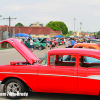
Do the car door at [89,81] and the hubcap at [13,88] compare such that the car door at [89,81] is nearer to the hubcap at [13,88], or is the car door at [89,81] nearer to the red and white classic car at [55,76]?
the red and white classic car at [55,76]

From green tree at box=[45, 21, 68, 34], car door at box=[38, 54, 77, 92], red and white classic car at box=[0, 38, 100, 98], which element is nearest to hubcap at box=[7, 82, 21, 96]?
red and white classic car at box=[0, 38, 100, 98]

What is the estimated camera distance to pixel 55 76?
5.11m

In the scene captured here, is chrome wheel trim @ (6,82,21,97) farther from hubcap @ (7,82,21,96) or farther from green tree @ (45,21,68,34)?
green tree @ (45,21,68,34)

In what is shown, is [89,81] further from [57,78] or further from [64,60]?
[64,60]

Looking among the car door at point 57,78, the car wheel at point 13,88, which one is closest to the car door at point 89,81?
the car door at point 57,78

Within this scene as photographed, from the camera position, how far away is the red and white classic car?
496 cm

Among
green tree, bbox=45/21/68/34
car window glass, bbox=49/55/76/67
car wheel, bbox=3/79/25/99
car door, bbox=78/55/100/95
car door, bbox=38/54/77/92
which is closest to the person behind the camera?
car door, bbox=78/55/100/95

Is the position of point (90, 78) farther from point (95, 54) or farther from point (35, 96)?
point (35, 96)

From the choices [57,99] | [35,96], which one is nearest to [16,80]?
[35,96]

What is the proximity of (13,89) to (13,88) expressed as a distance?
3 cm

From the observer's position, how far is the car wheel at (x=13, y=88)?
5.32m

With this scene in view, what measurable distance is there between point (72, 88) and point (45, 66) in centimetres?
92

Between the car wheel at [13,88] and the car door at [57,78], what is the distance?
542 mm

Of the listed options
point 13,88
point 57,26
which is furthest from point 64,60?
point 57,26
